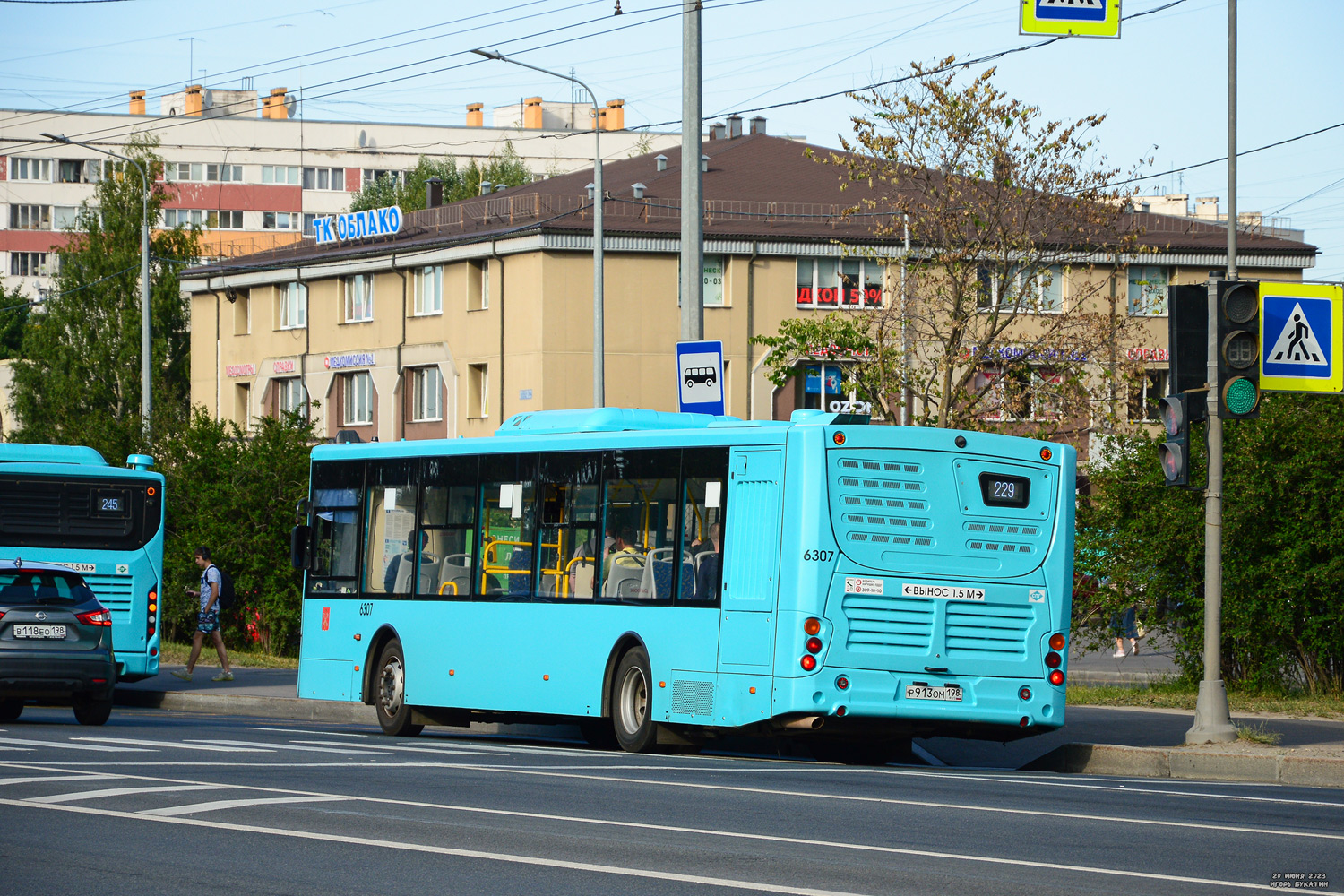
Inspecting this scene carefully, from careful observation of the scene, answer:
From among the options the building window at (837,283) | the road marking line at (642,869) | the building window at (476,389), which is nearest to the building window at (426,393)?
the building window at (476,389)

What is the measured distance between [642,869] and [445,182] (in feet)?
254

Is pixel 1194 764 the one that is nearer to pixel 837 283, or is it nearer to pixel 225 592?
pixel 225 592

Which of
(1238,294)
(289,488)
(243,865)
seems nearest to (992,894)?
(243,865)

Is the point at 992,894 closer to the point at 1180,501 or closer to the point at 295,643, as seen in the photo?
the point at 1180,501

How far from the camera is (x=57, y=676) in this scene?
719 inches

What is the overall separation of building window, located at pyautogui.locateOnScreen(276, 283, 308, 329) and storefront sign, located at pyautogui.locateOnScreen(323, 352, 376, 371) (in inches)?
84.4

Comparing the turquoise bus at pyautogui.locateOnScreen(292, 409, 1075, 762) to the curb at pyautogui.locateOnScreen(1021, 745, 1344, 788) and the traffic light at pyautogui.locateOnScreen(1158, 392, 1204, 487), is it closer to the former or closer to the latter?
the curb at pyautogui.locateOnScreen(1021, 745, 1344, 788)

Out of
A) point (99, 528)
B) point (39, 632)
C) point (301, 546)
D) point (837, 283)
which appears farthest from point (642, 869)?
point (837, 283)

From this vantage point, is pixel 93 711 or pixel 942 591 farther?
pixel 93 711

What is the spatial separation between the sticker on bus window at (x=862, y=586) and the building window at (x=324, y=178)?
9852 cm

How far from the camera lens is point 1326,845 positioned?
30.6ft

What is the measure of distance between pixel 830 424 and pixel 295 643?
22.1 meters

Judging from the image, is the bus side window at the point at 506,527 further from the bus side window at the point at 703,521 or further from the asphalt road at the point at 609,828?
the asphalt road at the point at 609,828

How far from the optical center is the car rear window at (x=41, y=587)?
18656 millimetres
